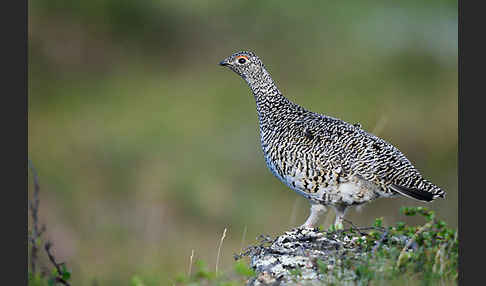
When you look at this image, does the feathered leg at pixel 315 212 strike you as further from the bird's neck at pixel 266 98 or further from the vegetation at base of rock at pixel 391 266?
the vegetation at base of rock at pixel 391 266

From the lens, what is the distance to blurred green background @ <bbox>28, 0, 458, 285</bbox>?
12539 mm

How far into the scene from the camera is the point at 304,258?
16.2 ft

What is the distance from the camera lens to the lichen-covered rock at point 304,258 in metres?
4.49

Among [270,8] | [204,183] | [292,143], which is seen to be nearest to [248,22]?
[270,8]

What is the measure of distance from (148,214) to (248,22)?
6821 millimetres

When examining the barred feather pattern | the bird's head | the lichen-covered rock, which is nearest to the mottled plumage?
the barred feather pattern

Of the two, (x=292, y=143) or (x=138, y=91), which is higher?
(x=138, y=91)

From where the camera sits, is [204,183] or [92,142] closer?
[204,183]

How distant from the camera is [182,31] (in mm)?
17406

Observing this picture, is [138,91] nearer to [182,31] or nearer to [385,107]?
[182,31]

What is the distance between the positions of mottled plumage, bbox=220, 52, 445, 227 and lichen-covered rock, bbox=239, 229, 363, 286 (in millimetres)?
643

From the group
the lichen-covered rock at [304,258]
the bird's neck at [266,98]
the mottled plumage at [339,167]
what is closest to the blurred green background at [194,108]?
the bird's neck at [266,98]

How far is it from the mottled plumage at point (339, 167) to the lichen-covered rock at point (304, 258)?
643 mm

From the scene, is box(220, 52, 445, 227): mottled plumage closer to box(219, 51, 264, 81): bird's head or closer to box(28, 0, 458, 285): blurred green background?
box(219, 51, 264, 81): bird's head
